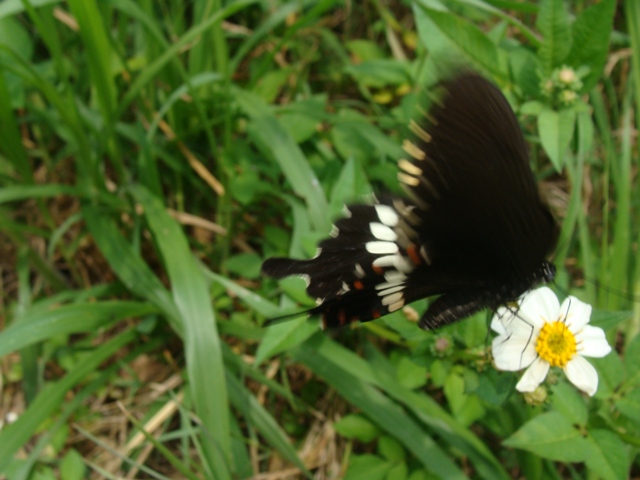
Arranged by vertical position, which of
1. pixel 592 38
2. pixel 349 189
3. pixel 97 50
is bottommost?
pixel 349 189

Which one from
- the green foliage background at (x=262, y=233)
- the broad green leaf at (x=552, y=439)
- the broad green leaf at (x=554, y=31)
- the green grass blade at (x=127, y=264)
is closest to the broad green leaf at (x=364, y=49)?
the green foliage background at (x=262, y=233)

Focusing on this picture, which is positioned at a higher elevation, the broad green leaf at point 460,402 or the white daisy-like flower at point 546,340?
the white daisy-like flower at point 546,340

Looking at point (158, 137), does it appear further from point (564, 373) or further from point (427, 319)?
point (564, 373)

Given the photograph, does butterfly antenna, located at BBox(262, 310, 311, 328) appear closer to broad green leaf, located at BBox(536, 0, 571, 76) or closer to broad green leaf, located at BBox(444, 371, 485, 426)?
broad green leaf, located at BBox(444, 371, 485, 426)

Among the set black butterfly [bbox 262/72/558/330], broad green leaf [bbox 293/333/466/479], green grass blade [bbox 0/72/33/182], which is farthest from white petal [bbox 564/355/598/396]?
green grass blade [bbox 0/72/33/182]

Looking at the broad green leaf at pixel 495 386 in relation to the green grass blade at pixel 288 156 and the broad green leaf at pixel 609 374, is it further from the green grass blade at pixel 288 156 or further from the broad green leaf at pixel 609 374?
the green grass blade at pixel 288 156

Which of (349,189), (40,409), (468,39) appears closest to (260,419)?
(40,409)

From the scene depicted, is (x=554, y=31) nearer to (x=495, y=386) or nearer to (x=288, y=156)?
(x=288, y=156)
